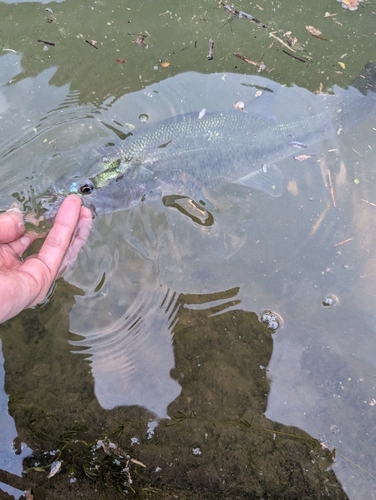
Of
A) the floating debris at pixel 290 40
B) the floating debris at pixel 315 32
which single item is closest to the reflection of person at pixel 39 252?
the floating debris at pixel 290 40

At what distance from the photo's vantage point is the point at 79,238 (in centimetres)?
362

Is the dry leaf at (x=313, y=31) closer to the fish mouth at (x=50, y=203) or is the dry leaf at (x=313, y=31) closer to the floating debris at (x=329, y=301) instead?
the floating debris at (x=329, y=301)

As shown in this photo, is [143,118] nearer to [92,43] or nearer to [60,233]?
[92,43]

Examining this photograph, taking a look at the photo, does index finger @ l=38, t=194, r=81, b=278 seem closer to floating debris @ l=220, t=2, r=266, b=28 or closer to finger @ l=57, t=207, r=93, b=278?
finger @ l=57, t=207, r=93, b=278

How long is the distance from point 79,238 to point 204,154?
166 cm

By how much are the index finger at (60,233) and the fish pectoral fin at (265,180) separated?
1.88 m

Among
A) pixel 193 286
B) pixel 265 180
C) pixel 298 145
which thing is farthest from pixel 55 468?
pixel 298 145

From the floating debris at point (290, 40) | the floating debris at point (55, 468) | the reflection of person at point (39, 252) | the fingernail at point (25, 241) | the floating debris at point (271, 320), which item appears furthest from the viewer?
the floating debris at point (290, 40)

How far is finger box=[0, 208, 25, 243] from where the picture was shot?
3311mm

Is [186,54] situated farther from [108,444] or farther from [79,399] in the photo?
[108,444]

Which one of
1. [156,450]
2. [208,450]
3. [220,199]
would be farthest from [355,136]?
[156,450]

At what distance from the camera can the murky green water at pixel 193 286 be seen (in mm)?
3305

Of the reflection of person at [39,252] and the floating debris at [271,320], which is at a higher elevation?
the reflection of person at [39,252]

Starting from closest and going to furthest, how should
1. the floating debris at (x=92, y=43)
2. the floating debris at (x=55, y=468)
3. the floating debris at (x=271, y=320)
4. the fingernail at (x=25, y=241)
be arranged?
1. the floating debris at (x=55, y=468)
2. the fingernail at (x=25, y=241)
3. the floating debris at (x=271, y=320)
4. the floating debris at (x=92, y=43)
